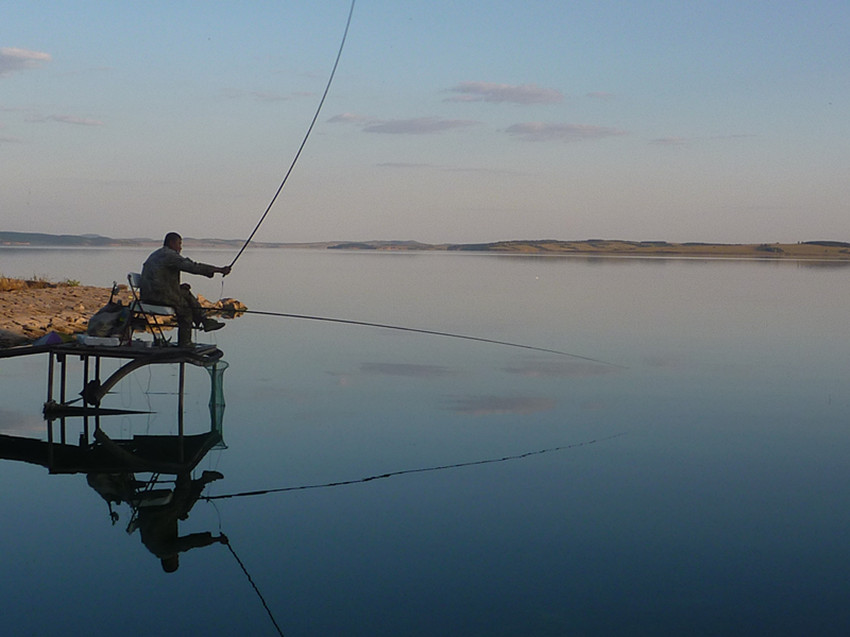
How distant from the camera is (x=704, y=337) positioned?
2098 cm

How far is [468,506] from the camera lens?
8008 millimetres

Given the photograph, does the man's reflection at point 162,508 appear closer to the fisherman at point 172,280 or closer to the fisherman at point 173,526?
the fisherman at point 173,526

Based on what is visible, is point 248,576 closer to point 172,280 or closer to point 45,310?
point 172,280

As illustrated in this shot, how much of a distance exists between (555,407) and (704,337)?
31.8 feet

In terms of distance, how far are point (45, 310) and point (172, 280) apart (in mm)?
11420

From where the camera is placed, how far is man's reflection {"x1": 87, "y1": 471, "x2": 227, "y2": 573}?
7191 millimetres

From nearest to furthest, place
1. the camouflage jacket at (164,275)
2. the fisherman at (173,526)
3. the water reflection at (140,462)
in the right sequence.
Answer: the fisherman at (173,526), the water reflection at (140,462), the camouflage jacket at (164,275)

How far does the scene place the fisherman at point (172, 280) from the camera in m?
10.0

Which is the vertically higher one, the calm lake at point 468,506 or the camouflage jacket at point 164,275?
the camouflage jacket at point 164,275

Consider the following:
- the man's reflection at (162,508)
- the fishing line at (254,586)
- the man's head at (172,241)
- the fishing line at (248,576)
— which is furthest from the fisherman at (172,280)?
the fishing line at (254,586)

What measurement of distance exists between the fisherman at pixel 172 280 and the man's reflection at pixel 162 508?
1880 mm

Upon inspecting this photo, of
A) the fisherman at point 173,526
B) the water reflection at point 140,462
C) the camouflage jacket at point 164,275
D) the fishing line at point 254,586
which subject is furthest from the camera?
the camouflage jacket at point 164,275

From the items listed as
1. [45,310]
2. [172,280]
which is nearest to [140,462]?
[172,280]

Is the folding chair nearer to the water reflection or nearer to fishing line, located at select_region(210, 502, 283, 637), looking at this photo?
the water reflection
